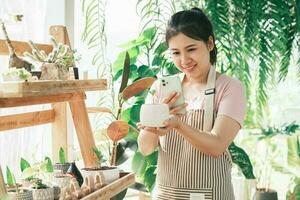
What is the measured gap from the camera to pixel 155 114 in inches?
56.8

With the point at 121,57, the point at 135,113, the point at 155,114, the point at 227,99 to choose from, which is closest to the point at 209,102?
the point at 227,99

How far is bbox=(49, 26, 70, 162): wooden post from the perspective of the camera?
1.85 m

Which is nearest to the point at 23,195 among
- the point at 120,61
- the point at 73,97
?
the point at 73,97

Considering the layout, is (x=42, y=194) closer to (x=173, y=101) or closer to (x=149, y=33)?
(x=173, y=101)

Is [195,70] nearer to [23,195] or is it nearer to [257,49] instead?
[23,195]

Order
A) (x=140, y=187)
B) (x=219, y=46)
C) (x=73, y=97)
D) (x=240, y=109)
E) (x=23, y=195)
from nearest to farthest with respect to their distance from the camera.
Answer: (x=23, y=195)
(x=240, y=109)
(x=73, y=97)
(x=140, y=187)
(x=219, y=46)

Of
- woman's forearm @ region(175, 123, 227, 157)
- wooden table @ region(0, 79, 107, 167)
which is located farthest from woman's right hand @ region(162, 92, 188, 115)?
wooden table @ region(0, 79, 107, 167)

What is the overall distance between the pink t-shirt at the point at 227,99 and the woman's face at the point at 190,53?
0.09 m

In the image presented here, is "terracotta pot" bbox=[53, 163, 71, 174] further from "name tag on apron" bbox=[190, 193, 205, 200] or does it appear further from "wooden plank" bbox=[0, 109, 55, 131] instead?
"name tag on apron" bbox=[190, 193, 205, 200]

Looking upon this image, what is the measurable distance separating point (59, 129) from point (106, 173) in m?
0.38

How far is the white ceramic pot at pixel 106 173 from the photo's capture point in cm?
162

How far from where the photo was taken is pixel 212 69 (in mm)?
1702

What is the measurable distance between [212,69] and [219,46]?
99 centimetres

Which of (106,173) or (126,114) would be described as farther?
(126,114)
